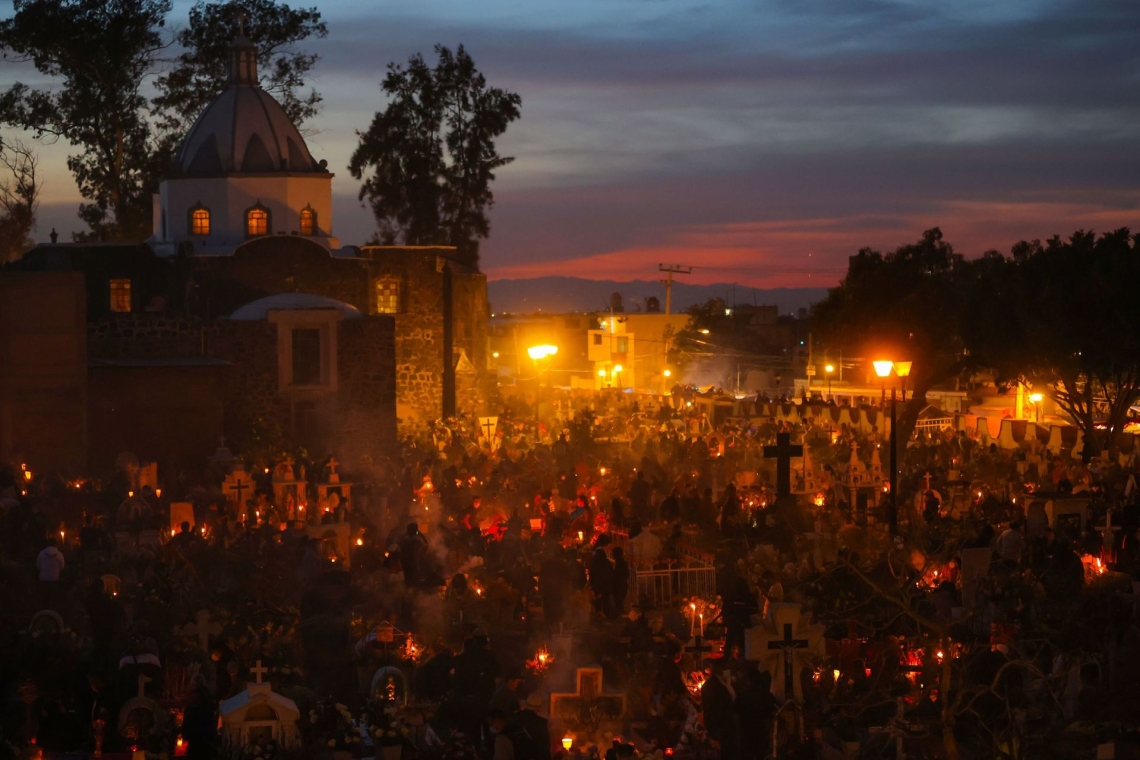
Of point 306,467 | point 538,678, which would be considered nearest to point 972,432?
point 306,467

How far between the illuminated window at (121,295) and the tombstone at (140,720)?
1026 inches

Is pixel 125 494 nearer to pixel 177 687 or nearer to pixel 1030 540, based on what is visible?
pixel 177 687

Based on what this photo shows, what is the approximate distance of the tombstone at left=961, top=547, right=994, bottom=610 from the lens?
15383mm

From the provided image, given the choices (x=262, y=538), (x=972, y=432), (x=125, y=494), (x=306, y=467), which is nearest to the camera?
(x=262, y=538)

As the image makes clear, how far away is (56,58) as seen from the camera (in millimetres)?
43688

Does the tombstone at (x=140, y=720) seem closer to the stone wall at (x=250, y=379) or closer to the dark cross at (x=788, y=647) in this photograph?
the dark cross at (x=788, y=647)

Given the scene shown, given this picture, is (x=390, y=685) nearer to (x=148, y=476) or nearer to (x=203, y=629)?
(x=203, y=629)

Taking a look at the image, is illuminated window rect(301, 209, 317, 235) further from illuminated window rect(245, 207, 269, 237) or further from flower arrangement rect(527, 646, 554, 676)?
flower arrangement rect(527, 646, 554, 676)

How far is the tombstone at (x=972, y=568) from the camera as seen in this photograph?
50.5ft

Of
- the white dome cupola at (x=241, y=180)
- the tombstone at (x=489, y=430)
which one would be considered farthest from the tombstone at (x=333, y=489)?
the white dome cupola at (x=241, y=180)

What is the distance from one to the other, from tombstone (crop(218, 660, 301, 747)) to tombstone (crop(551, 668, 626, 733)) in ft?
7.53

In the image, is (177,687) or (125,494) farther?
(125,494)

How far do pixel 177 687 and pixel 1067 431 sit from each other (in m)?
20.2

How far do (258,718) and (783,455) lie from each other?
11.3 m
